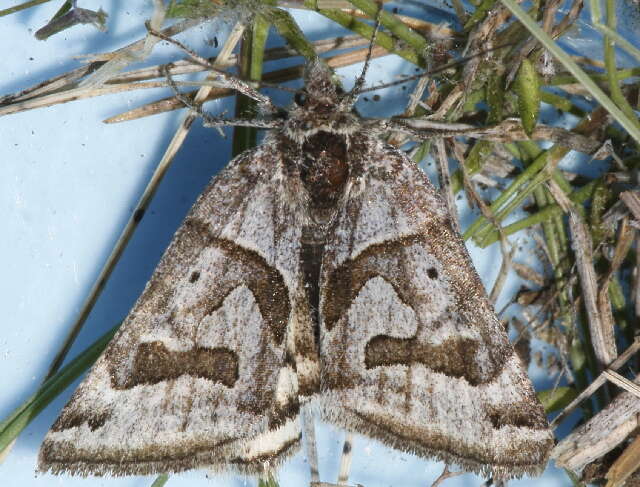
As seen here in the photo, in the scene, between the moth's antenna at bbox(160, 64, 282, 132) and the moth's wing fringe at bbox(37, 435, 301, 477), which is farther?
the moth's antenna at bbox(160, 64, 282, 132)

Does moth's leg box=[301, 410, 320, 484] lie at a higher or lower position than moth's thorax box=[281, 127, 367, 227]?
lower

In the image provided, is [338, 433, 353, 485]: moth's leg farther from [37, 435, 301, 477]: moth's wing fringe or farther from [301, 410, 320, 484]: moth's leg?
[37, 435, 301, 477]: moth's wing fringe

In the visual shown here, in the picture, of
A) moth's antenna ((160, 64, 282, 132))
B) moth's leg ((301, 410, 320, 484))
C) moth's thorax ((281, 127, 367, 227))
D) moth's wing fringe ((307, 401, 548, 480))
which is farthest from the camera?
moth's leg ((301, 410, 320, 484))

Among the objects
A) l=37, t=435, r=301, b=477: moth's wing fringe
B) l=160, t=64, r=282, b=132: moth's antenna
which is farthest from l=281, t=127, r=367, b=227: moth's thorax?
l=37, t=435, r=301, b=477: moth's wing fringe

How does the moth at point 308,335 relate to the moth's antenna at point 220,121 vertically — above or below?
below

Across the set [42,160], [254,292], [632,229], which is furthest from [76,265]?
[632,229]

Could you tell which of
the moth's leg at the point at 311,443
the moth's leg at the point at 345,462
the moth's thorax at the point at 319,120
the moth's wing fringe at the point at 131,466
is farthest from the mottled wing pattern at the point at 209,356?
the moth's leg at the point at 345,462

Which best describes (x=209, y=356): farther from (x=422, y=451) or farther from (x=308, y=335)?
(x=422, y=451)

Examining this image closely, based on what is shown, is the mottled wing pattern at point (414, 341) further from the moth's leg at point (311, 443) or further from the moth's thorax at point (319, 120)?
the moth's leg at point (311, 443)
